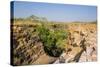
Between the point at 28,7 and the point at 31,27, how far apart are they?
0.25m

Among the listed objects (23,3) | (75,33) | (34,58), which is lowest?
(34,58)

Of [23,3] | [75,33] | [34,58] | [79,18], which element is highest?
[23,3]

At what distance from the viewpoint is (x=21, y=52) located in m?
2.39

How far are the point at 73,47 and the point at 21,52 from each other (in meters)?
0.71

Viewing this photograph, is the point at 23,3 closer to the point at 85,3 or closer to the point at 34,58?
the point at 34,58

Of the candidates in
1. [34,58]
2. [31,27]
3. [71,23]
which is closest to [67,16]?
[71,23]

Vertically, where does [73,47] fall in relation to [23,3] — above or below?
below

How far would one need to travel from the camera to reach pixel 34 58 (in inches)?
96.4

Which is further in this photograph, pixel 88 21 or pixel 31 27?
pixel 88 21

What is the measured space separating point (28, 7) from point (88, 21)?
870 millimetres
